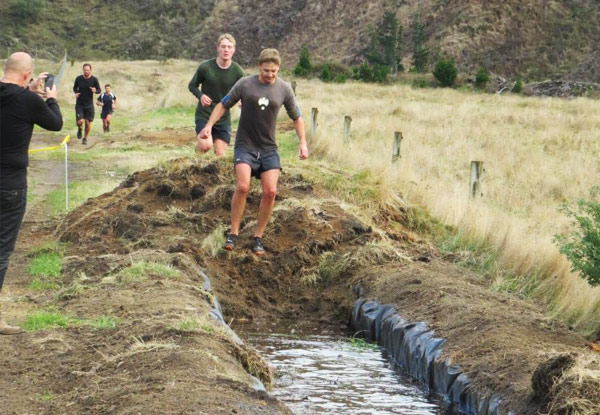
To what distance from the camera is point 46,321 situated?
328 inches

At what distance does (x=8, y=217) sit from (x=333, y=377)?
3.10 m

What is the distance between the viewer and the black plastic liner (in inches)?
306

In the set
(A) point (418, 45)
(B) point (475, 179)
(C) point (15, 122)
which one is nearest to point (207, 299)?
(C) point (15, 122)

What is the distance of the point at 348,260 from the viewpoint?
1212 cm

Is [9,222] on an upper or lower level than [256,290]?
upper

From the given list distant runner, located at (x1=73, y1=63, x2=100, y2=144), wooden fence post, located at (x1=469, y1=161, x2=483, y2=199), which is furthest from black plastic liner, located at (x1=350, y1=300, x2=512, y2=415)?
distant runner, located at (x1=73, y1=63, x2=100, y2=144)

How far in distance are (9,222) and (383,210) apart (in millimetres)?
7627

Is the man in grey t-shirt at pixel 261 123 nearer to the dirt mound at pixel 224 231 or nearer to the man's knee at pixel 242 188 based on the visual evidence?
the man's knee at pixel 242 188

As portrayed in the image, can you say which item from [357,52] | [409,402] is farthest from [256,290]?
[357,52]

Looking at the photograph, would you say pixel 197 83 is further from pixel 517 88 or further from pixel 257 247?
pixel 517 88

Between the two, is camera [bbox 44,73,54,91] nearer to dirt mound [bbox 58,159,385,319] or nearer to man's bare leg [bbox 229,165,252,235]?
man's bare leg [bbox 229,165,252,235]

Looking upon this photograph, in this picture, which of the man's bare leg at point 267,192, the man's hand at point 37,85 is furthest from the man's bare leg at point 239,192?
the man's hand at point 37,85

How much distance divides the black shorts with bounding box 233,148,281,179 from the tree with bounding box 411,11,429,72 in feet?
186

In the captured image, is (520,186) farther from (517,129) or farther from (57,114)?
(57,114)
